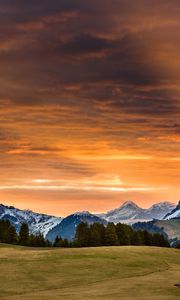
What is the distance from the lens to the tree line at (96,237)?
167 m

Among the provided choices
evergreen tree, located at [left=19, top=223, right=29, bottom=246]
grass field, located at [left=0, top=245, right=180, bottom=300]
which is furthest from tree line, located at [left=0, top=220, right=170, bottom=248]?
grass field, located at [left=0, top=245, right=180, bottom=300]

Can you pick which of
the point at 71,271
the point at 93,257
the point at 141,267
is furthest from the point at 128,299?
the point at 93,257

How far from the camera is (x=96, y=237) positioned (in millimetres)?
167875

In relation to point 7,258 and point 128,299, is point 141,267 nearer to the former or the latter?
point 7,258

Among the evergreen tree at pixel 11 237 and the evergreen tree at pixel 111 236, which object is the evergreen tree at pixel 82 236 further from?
the evergreen tree at pixel 11 237

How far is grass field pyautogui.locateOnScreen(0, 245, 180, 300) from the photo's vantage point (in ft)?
200

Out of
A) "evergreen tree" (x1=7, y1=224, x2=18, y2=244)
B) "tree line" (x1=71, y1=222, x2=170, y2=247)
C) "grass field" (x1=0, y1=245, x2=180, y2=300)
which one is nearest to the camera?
"grass field" (x1=0, y1=245, x2=180, y2=300)

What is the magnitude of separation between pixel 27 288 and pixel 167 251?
200 ft

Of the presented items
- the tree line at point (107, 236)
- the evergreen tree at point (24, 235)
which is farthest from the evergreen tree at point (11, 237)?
the tree line at point (107, 236)

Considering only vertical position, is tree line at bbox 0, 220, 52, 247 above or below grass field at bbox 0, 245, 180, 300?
above

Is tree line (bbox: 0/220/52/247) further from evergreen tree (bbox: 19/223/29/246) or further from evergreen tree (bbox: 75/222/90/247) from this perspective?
evergreen tree (bbox: 75/222/90/247)

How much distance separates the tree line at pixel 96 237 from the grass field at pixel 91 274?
48.7 metres

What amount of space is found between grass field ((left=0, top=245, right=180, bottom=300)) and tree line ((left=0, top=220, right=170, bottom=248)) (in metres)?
48.7

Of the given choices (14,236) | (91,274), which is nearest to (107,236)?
(14,236)
